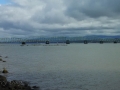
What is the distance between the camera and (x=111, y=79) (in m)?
28.9

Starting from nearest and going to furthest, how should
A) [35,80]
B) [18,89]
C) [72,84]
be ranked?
[18,89], [72,84], [35,80]

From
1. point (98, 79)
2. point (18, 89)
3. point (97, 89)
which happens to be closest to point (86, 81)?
point (98, 79)

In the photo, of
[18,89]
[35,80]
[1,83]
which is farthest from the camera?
[35,80]

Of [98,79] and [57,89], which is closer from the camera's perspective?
[57,89]

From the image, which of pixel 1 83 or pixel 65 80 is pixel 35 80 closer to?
pixel 65 80

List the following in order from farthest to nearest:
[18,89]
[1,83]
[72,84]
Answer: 1. [72,84]
2. [1,83]
3. [18,89]

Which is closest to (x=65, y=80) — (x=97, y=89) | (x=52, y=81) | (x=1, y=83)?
(x=52, y=81)

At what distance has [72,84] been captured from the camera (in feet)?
86.0

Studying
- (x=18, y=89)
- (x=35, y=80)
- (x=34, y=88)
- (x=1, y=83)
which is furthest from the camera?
(x=35, y=80)

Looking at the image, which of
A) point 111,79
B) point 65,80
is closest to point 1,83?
point 65,80

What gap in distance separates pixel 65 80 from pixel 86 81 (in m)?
2.84

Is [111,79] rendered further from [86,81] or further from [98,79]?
[86,81]

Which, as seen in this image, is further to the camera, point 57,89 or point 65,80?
point 65,80

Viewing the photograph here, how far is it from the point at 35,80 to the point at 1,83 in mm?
7450
